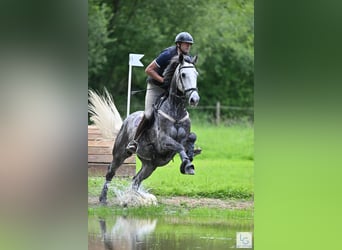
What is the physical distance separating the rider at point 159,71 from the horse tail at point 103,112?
260 mm

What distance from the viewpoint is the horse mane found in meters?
6.24

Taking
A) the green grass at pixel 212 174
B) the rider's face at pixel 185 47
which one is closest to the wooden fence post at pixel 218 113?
the green grass at pixel 212 174

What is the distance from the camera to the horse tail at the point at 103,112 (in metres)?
6.23

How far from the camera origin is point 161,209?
20.7 ft

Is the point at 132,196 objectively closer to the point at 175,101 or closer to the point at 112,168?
the point at 112,168

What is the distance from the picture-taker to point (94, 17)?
20.4 feet

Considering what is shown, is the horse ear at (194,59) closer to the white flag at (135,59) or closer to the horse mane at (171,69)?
the horse mane at (171,69)
